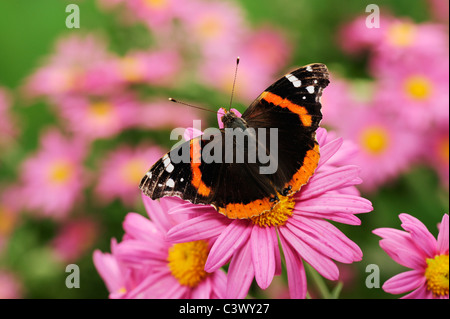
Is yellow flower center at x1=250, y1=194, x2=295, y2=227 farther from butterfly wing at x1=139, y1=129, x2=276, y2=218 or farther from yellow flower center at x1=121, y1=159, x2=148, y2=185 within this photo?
yellow flower center at x1=121, y1=159, x2=148, y2=185

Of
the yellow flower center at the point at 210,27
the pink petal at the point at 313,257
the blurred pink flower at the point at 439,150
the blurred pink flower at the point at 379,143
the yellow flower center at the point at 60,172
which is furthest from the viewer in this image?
the yellow flower center at the point at 210,27

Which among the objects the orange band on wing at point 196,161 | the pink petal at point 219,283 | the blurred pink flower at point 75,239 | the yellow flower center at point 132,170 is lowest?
the blurred pink flower at point 75,239

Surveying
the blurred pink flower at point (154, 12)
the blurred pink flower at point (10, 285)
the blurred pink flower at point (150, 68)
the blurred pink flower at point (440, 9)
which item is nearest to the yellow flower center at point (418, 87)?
the blurred pink flower at point (440, 9)

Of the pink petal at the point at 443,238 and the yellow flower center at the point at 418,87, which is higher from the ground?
the yellow flower center at the point at 418,87

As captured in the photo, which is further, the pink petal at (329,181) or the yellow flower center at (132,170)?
the yellow flower center at (132,170)

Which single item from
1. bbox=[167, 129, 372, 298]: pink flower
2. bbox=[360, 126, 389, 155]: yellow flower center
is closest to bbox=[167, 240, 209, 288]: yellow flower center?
bbox=[167, 129, 372, 298]: pink flower

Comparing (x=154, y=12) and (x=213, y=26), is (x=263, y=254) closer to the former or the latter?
(x=154, y=12)

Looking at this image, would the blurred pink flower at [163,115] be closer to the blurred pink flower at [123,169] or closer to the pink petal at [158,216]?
the blurred pink flower at [123,169]
